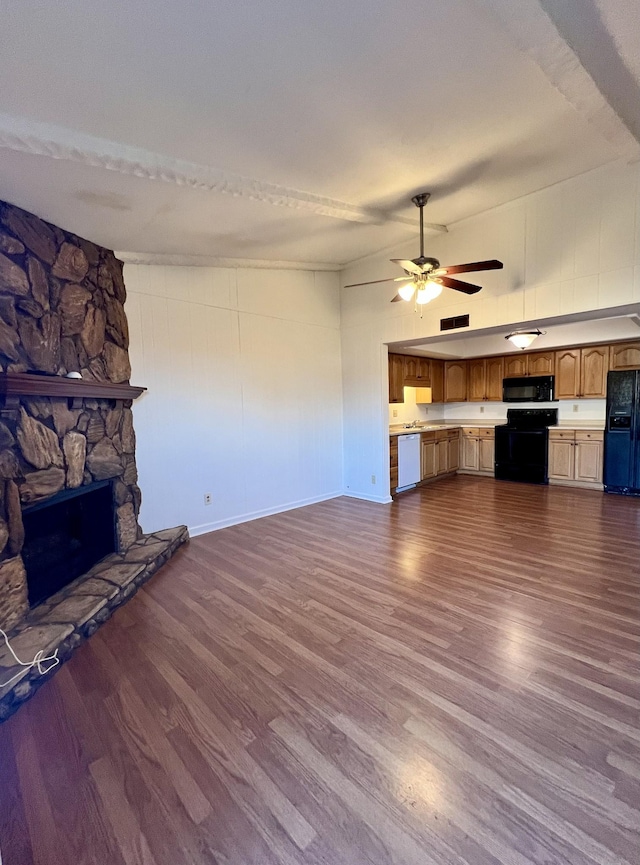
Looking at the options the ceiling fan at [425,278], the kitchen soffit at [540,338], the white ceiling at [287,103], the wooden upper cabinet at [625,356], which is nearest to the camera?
the white ceiling at [287,103]

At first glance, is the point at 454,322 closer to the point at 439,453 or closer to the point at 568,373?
the point at 439,453

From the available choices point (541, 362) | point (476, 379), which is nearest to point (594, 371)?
point (541, 362)

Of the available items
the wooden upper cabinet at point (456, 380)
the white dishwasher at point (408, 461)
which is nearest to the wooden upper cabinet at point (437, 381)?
the wooden upper cabinet at point (456, 380)

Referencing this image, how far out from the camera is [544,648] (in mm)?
2068

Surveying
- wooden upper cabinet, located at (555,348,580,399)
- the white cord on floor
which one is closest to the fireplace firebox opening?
the white cord on floor

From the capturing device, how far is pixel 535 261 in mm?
3459

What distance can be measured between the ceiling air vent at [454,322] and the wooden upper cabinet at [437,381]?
2591 millimetres

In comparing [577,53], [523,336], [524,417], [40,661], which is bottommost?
[40,661]

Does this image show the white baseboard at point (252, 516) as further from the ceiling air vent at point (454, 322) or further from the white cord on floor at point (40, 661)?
the ceiling air vent at point (454, 322)

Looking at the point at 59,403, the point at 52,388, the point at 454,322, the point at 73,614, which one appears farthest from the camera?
the point at 454,322

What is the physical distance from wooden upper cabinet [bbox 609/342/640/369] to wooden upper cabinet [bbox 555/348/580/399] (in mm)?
433

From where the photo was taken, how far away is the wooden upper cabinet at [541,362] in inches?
237

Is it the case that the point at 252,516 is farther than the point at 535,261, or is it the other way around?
the point at 252,516

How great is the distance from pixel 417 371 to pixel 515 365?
1709 millimetres
